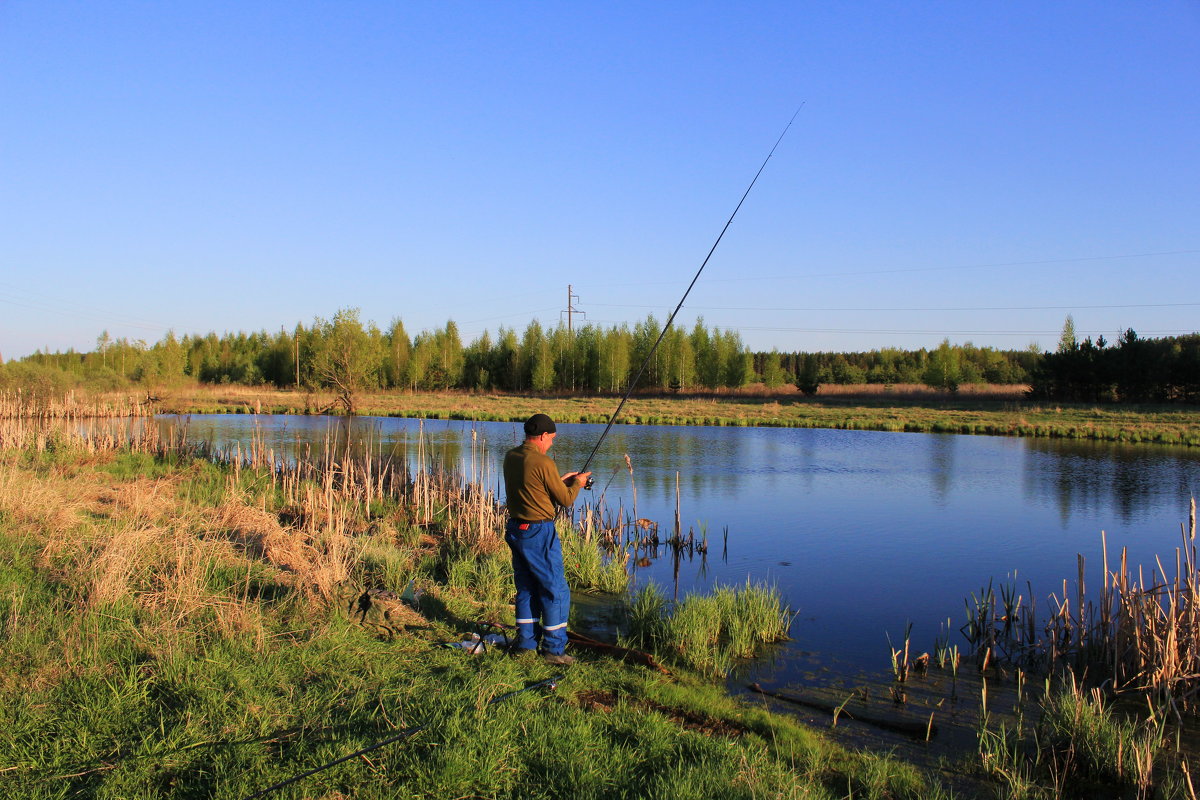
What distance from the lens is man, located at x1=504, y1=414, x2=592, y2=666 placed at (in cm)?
564

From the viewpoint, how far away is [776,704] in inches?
236

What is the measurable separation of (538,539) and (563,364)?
68583 mm

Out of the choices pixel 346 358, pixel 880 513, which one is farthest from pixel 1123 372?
pixel 346 358

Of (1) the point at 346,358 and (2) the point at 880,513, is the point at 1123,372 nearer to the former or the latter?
(2) the point at 880,513

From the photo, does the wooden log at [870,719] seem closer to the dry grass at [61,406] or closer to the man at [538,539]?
the man at [538,539]

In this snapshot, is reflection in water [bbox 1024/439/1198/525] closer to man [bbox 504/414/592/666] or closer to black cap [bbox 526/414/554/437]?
man [bbox 504/414/592/666]

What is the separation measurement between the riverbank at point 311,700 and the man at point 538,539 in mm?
300

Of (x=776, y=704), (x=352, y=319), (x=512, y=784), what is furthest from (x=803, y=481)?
(x=352, y=319)

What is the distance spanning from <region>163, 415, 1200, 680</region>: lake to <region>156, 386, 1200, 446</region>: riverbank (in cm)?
619

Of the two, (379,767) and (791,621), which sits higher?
(379,767)

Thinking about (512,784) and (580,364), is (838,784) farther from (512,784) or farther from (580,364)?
(580,364)

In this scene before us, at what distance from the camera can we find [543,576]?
18.6 ft

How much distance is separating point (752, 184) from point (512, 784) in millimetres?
6555

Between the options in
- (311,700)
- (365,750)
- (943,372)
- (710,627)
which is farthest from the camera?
(943,372)
